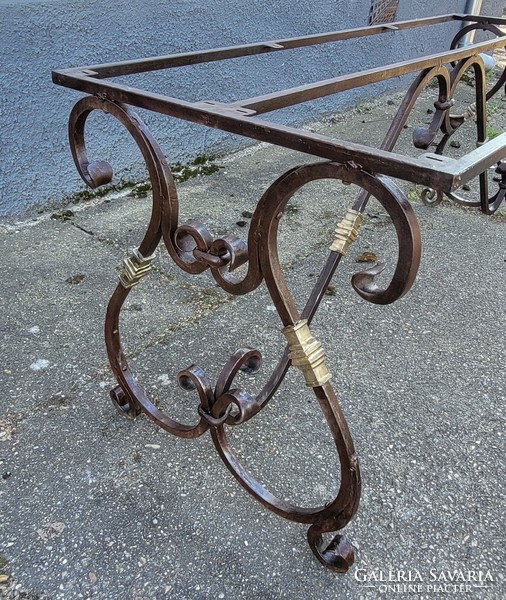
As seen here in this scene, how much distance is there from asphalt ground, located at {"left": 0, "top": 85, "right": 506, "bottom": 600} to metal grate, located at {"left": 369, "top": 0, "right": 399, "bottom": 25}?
2.50 metres

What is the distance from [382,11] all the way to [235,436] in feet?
13.4

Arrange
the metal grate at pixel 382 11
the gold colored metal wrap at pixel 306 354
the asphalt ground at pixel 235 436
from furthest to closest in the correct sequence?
1. the metal grate at pixel 382 11
2. the asphalt ground at pixel 235 436
3. the gold colored metal wrap at pixel 306 354

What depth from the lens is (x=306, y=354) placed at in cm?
135

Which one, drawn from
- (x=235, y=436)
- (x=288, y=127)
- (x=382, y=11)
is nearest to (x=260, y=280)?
(x=288, y=127)

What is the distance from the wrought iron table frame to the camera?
1119 mm

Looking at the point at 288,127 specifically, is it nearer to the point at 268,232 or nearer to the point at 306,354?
the point at 268,232

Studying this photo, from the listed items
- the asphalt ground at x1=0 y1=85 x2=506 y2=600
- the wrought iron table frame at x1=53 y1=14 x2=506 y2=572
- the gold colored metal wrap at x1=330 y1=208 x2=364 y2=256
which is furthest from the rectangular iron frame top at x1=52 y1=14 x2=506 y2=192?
the asphalt ground at x1=0 y1=85 x2=506 y2=600

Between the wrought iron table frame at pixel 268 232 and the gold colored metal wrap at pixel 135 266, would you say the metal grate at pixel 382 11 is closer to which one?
the wrought iron table frame at pixel 268 232

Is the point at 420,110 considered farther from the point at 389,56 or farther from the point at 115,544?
the point at 115,544

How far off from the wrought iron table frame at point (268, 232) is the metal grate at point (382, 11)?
3086mm

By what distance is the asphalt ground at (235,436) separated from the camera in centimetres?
151

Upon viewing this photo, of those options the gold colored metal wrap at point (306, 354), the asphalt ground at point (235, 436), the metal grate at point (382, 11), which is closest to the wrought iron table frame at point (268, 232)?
the gold colored metal wrap at point (306, 354)

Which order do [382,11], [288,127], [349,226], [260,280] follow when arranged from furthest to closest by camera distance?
[382,11] → [349,226] → [260,280] → [288,127]

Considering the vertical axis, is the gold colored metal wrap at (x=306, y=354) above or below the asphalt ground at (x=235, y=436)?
above
